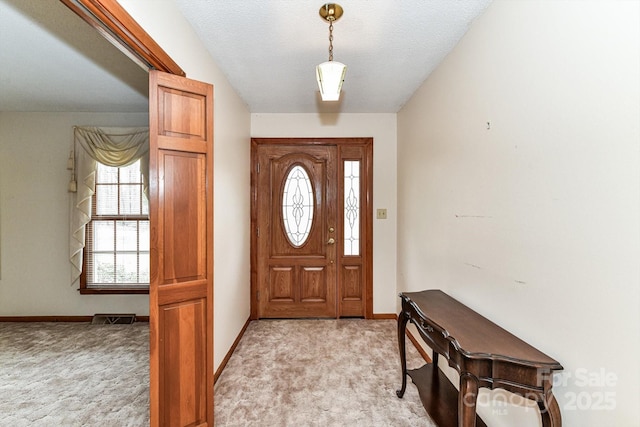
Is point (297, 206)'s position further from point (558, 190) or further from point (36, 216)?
point (36, 216)

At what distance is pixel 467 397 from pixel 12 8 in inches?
132

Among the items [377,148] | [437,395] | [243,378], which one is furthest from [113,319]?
[377,148]

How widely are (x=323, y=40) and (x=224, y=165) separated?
1349 millimetres

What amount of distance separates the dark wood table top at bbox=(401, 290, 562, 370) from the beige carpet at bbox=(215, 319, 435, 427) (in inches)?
32.0

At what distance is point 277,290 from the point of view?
12.0 feet

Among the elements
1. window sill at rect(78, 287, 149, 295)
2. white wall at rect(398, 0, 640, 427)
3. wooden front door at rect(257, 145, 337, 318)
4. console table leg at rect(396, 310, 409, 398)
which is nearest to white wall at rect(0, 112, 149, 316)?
window sill at rect(78, 287, 149, 295)

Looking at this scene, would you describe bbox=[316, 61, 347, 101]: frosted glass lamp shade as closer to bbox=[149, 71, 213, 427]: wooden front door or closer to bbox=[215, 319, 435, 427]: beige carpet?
bbox=[149, 71, 213, 427]: wooden front door

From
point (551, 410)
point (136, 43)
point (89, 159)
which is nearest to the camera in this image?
point (551, 410)

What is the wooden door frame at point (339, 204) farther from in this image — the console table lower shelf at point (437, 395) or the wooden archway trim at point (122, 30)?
the wooden archway trim at point (122, 30)

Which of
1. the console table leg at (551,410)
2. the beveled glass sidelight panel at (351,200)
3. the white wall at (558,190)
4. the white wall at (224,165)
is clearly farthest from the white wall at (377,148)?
the console table leg at (551,410)

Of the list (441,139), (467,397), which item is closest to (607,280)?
(467,397)

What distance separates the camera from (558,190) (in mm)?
1152

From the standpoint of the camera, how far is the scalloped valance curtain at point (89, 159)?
346cm

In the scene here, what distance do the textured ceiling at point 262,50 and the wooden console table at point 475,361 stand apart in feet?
6.04
